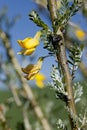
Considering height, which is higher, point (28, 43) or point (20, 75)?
point (28, 43)

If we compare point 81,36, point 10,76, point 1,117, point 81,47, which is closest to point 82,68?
point 81,36

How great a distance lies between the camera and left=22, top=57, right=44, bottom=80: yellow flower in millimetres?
1025

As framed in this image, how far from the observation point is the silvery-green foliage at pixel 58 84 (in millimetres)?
1003

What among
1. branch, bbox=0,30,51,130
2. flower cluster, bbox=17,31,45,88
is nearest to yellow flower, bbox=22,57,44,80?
flower cluster, bbox=17,31,45,88

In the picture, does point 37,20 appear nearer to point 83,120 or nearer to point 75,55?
point 75,55

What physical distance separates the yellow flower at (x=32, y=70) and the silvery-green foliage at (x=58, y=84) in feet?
0.16

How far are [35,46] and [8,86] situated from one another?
133 inches

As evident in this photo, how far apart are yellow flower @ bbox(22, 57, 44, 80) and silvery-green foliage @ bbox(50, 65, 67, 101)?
49 mm

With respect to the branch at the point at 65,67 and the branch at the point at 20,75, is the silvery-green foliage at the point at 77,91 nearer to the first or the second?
the branch at the point at 65,67

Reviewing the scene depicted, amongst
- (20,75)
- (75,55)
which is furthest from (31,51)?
(20,75)

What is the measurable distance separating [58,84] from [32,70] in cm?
8

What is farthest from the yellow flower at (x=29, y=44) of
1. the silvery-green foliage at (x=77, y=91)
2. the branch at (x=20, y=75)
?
the branch at (x=20, y=75)

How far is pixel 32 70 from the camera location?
1043mm

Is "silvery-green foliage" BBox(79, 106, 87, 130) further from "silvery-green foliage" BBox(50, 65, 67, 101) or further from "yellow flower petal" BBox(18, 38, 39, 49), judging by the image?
"yellow flower petal" BBox(18, 38, 39, 49)
